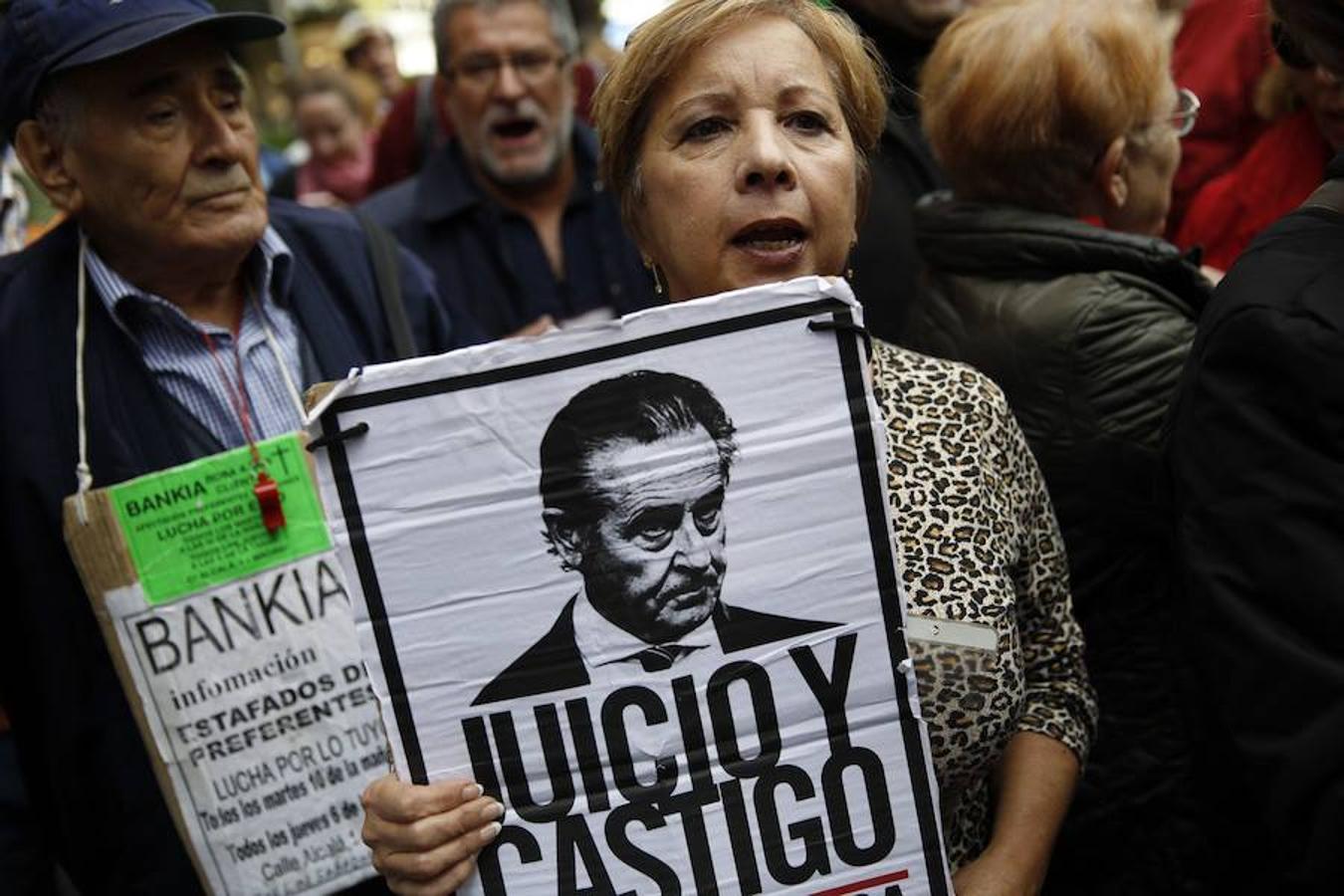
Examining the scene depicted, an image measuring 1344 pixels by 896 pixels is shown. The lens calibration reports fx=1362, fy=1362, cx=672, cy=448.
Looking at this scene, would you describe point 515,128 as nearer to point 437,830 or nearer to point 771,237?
point 771,237

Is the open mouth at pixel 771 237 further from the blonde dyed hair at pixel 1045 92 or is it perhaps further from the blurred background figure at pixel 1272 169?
the blurred background figure at pixel 1272 169

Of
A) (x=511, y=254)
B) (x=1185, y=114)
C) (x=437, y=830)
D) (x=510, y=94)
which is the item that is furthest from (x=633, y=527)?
(x=510, y=94)

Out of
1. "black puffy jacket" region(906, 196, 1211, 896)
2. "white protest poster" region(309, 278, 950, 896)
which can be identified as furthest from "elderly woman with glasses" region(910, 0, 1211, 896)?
"white protest poster" region(309, 278, 950, 896)

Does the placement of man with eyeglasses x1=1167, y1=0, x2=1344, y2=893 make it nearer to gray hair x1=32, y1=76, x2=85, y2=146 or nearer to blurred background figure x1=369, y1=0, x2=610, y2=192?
gray hair x1=32, y1=76, x2=85, y2=146

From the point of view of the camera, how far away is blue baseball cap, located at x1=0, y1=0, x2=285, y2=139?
237 cm

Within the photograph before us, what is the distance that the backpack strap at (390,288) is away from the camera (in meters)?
2.68

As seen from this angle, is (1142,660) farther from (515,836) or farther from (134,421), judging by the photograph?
(134,421)

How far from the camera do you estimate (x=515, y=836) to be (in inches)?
62.7

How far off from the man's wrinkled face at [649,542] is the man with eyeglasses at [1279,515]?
56cm

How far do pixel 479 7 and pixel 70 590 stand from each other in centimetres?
241

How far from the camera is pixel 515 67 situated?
4117mm

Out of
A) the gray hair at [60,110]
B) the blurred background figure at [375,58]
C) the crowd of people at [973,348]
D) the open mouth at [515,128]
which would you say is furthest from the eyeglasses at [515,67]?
the blurred background figure at [375,58]

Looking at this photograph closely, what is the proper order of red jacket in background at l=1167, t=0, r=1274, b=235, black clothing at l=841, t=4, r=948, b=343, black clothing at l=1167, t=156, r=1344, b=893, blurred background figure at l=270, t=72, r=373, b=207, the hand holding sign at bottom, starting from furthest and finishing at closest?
blurred background figure at l=270, t=72, r=373, b=207, black clothing at l=841, t=4, r=948, b=343, red jacket in background at l=1167, t=0, r=1274, b=235, the hand holding sign at bottom, black clothing at l=1167, t=156, r=1344, b=893

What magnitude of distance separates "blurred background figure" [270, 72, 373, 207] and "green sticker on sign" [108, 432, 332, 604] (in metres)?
5.75
